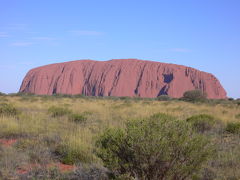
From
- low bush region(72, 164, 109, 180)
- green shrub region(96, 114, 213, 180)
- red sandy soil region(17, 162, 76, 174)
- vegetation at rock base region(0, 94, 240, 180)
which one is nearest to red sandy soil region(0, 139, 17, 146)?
vegetation at rock base region(0, 94, 240, 180)

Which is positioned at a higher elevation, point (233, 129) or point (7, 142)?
point (233, 129)

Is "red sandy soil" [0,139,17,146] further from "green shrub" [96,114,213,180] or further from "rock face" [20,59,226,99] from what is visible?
"rock face" [20,59,226,99]

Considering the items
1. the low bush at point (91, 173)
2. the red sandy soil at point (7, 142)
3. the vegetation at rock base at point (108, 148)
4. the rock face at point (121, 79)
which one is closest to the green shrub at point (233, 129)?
the vegetation at rock base at point (108, 148)

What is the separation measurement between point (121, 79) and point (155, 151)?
87.6 m

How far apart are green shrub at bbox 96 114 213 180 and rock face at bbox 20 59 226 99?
79.4 meters

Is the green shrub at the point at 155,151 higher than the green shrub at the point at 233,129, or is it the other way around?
the green shrub at the point at 155,151

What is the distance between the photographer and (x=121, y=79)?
298 ft

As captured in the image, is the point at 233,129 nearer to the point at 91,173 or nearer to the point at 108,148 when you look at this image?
the point at 91,173

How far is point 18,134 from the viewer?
25.4ft

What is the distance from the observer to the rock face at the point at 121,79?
87438 millimetres

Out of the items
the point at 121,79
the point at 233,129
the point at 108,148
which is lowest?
the point at 233,129

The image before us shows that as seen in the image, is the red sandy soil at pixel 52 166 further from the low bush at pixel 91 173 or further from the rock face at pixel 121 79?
the rock face at pixel 121 79

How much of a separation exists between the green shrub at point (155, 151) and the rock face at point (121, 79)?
79.4m

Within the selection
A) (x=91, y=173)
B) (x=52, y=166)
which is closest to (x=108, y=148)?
(x=91, y=173)
